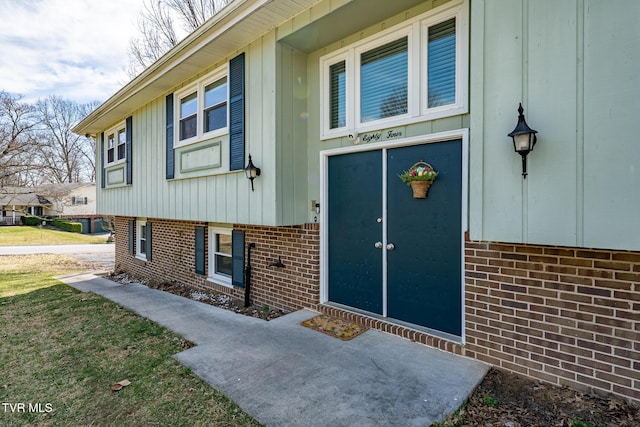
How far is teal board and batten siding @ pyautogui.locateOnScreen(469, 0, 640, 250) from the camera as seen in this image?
2211mm

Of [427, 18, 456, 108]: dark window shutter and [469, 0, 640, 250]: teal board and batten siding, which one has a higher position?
[427, 18, 456, 108]: dark window shutter

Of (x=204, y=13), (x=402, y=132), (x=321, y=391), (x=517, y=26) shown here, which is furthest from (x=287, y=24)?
(x=204, y=13)

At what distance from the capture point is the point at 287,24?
4410mm

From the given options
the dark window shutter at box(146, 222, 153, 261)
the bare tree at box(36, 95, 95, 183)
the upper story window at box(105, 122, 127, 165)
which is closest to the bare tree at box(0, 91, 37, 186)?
the bare tree at box(36, 95, 95, 183)

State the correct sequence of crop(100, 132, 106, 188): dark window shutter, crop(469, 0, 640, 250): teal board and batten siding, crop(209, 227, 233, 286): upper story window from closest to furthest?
crop(469, 0, 640, 250): teal board and batten siding
crop(209, 227, 233, 286): upper story window
crop(100, 132, 106, 188): dark window shutter

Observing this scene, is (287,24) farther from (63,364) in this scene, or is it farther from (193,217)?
(63,364)

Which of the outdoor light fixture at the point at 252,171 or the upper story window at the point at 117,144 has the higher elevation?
the upper story window at the point at 117,144

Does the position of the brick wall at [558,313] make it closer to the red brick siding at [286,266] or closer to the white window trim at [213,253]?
the red brick siding at [286,266]

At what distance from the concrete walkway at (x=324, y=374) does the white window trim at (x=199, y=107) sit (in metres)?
3.23

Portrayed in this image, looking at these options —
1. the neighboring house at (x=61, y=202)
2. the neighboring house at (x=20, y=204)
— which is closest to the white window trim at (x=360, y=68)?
the neighboring house at (x=61, y=202)

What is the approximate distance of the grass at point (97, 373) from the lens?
254 centimetres

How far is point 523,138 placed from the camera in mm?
2514

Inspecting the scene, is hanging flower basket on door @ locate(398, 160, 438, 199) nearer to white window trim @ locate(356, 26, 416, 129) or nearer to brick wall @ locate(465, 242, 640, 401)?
white window trim @ locate(356, 26, 416, 129)

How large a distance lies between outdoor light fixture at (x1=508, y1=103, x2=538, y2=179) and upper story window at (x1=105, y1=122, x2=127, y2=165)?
935cm
